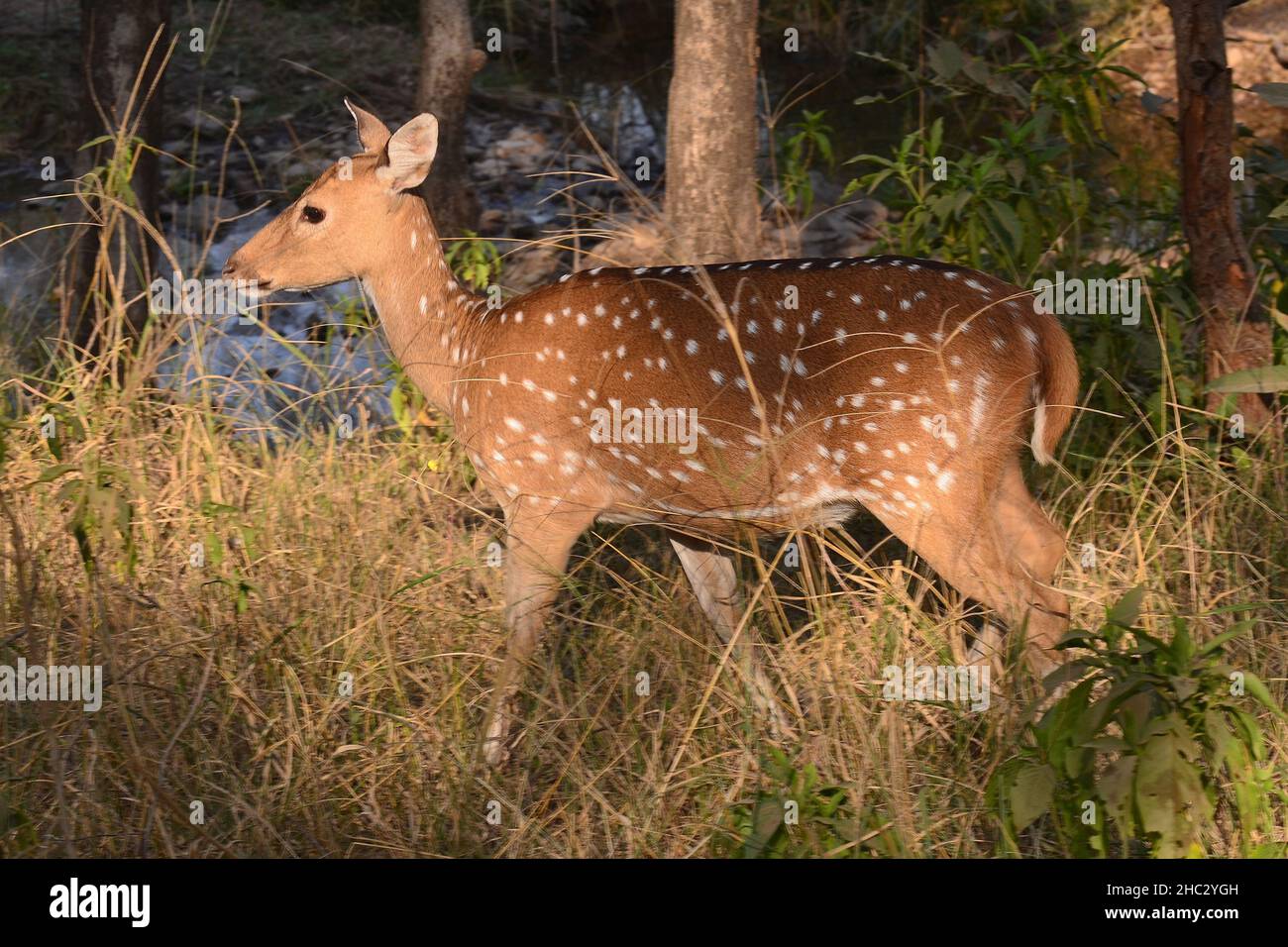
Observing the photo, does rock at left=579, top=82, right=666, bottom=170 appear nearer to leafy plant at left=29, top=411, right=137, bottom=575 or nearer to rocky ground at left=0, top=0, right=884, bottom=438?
rocky ground at left=0, top=0, right=884, bottom=438

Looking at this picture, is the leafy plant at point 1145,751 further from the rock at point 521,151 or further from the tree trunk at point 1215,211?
the rock at point 521,151

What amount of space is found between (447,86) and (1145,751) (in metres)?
5.77

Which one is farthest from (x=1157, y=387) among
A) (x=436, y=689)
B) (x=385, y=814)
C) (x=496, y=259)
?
(x=385, y=814)

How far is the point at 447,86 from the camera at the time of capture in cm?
784

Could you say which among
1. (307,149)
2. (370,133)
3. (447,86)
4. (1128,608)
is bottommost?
(1128,608)

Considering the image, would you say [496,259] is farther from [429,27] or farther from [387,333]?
[429,27]

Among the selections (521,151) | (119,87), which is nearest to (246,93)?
(521,151)

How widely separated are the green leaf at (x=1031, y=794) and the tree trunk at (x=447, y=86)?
203 inches

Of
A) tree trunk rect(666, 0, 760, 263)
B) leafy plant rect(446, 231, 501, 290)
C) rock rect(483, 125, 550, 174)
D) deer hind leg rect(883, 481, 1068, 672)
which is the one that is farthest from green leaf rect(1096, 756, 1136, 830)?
rock rect(483, 125, 550, 174)

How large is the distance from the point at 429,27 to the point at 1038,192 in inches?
141

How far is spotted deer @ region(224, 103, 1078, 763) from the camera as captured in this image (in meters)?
4.30

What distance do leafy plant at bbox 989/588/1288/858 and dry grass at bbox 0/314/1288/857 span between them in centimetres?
19

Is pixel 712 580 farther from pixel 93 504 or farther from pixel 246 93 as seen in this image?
pixel 246 93

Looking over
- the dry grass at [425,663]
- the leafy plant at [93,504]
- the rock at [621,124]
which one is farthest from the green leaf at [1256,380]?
the rock at [621,124]
